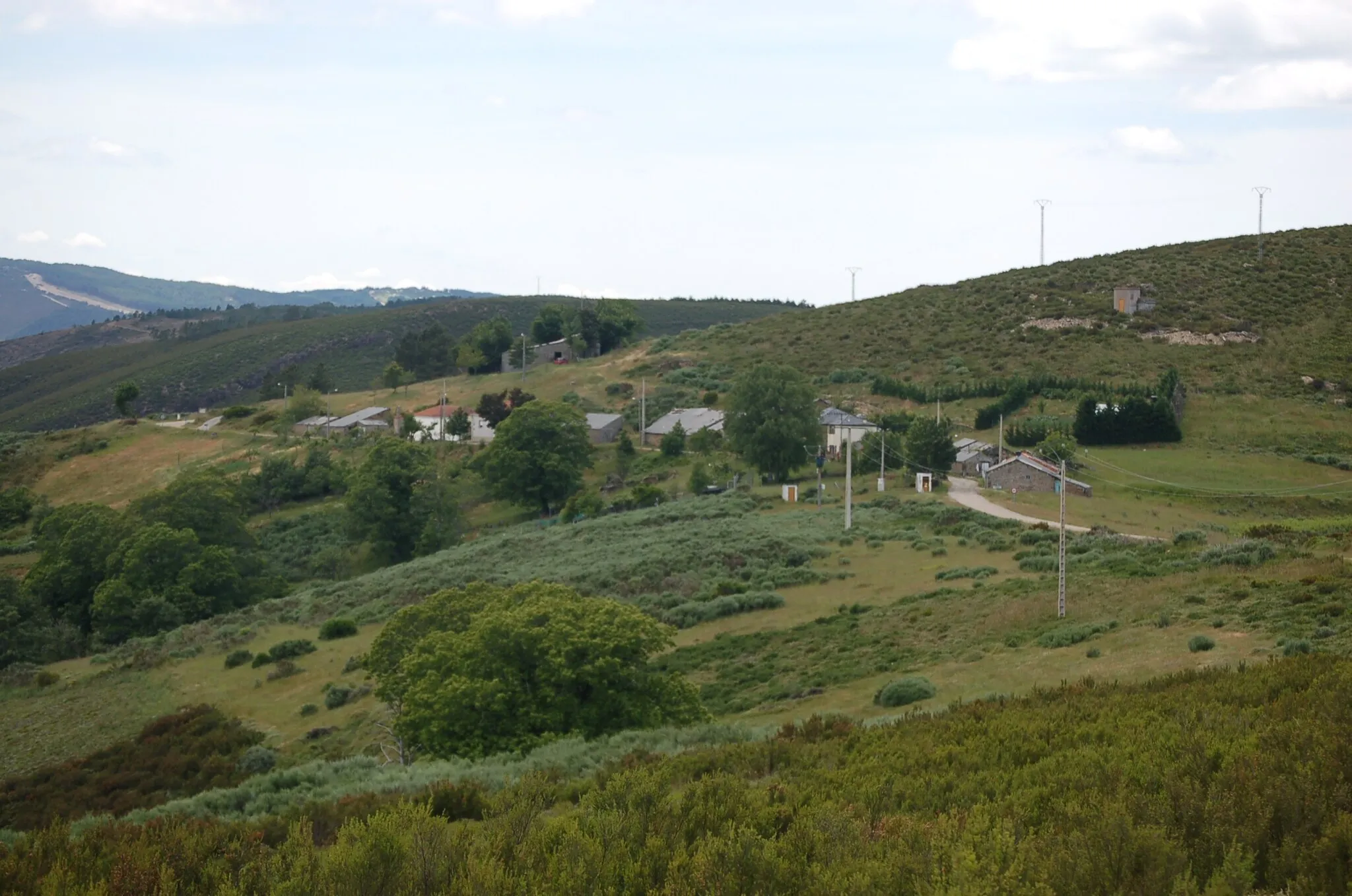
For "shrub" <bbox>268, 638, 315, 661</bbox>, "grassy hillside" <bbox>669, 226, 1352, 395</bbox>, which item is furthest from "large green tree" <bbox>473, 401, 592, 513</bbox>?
"shrub" <bbox>268, 638, 315, 661</bbox>

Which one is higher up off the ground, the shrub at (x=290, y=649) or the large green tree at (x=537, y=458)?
the large green tree at (x=537, y=458)

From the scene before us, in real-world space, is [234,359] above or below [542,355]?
below

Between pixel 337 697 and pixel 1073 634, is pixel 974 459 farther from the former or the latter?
pixel 337 697

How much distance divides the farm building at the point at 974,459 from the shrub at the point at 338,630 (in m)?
27.9

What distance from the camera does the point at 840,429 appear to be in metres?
55.7

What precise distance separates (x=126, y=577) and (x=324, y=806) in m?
38.8

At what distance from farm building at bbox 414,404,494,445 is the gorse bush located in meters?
61.7

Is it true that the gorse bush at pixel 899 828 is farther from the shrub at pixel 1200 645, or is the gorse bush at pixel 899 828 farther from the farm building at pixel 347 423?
the farm building at pixel 347 423

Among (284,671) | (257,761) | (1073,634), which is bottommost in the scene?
(284,671)

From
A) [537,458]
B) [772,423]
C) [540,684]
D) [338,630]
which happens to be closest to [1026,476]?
[772,423]

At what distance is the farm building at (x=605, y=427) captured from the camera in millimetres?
69875

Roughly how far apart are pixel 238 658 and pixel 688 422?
1479 inches

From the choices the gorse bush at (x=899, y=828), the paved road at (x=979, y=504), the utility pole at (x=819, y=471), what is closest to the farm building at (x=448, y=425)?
the utility pole at (x=819, y=471)

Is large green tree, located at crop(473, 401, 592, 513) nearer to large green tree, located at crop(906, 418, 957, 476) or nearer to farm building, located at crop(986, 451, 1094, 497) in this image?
large green tree, located at crop(906, 418, 957, 476)
